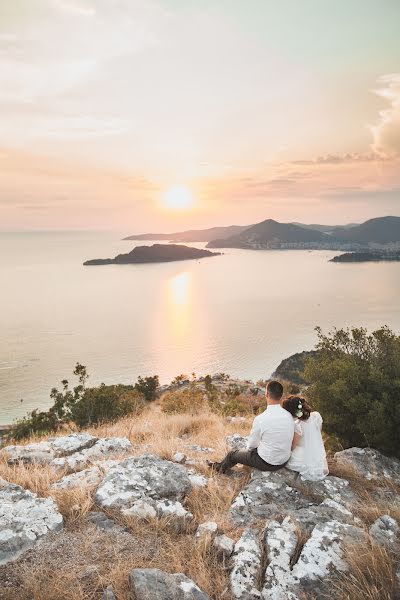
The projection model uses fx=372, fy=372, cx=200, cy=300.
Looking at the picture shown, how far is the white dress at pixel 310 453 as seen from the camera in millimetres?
6059

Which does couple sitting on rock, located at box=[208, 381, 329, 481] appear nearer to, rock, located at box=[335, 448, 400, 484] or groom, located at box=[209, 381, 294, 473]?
groom, located at box=[209, 381, 294, 473]

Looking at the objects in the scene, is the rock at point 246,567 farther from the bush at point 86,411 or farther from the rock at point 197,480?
the bush at point 86,411

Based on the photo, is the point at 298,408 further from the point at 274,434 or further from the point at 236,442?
the point at 236,442

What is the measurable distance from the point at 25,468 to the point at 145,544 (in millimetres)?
3617

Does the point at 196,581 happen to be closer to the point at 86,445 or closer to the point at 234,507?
the point at 234,507

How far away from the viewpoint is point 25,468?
6.93 metres

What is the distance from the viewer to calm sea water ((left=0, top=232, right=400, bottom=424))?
61969 millimetres

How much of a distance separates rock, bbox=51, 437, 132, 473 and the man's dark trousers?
2.47m

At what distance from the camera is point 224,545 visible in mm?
4281

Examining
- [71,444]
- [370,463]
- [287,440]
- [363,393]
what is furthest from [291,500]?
[71,444]

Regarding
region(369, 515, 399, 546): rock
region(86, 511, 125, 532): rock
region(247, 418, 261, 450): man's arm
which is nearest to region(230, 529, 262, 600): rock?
region(369, 515, 399, 546): rock

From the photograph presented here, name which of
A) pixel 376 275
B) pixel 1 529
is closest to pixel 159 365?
pixel 1 529

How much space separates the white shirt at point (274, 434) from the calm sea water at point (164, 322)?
44.2m

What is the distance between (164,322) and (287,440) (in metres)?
92.4
